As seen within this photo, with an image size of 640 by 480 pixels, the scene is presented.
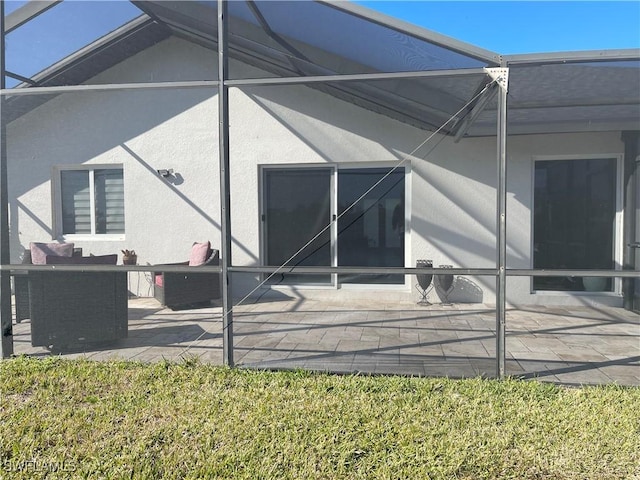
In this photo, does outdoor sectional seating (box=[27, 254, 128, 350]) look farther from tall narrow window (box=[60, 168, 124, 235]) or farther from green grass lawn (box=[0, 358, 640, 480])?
tall narrow window (box=[60, 168, 124, 235])

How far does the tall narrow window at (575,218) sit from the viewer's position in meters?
6.02

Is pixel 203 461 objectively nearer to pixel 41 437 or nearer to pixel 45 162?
pixel 41 437

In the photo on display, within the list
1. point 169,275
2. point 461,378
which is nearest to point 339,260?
point 169,275

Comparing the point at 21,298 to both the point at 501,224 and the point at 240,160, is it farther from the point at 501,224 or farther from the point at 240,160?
the point at 501,224

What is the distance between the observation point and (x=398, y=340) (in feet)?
14.4

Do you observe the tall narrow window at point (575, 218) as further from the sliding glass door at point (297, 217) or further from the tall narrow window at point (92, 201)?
the tall narrow window at point (92, 201)

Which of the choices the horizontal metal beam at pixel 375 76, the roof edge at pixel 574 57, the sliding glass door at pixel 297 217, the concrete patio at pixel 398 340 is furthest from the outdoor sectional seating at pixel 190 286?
the roof edge at pixel 574 57

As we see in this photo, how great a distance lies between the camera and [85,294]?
4.13 meters

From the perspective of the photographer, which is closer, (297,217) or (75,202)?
(297,217)

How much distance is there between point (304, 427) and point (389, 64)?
3607mm

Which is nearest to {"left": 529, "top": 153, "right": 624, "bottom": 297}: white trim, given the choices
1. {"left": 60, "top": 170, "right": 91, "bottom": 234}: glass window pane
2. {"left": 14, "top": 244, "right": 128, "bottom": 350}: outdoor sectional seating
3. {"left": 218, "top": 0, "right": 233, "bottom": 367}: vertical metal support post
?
{"left": 218, "top": 0, "right": 233, "bottom": 367}: vertical metal support post

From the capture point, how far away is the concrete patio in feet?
11.9

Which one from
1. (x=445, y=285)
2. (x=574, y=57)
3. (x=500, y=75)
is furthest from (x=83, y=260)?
(x=574, y=57)

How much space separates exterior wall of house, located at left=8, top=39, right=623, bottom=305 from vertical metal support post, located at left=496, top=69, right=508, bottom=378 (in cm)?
310
